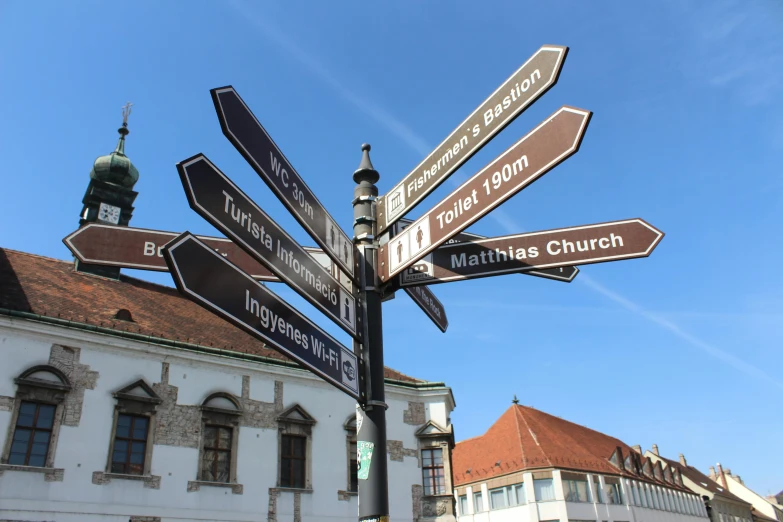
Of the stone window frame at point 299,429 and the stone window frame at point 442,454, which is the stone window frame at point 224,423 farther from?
the stone window frame at point 442,454

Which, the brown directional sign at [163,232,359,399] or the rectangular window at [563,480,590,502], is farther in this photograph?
the rectangular window at [563,480,590,502]

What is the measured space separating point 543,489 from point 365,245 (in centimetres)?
3591

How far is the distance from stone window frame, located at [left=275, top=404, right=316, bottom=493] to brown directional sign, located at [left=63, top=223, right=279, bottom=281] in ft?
43.1

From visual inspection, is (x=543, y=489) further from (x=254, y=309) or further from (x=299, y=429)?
(x=254, y=309)

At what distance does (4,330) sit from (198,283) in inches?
532

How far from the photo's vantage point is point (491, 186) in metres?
3.92

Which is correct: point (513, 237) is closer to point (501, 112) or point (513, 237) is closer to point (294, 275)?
point (501, 112)

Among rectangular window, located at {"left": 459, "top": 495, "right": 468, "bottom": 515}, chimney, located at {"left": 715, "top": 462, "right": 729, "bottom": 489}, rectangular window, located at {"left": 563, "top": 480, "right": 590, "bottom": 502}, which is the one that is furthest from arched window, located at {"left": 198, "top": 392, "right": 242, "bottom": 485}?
chimney, located at {"left": 715, "top": 462, "right": 729, "bottom": 489}

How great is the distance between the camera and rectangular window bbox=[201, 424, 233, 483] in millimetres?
15195

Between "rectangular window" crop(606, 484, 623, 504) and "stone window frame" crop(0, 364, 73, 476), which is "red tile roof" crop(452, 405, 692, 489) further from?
"stone window frame" crop(0, 364, 73, 476)

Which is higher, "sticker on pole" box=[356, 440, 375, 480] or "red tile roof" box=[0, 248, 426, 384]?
"red tile roof" box=[0, 248, 426, 384]

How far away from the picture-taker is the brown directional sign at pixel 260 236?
3193mm

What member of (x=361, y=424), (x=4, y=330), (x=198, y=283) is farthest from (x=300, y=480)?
(x=198, y=283)

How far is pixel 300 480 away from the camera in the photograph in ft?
53.6
